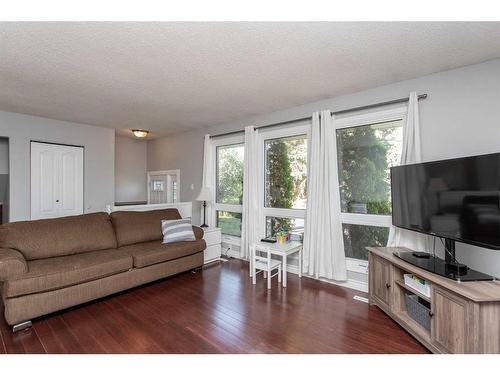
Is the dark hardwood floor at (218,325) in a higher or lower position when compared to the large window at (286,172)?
lower

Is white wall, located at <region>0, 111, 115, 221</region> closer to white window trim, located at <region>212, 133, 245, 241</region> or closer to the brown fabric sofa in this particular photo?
the brown fabric sofa

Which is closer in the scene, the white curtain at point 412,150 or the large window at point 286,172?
the white curtain at point 412,150

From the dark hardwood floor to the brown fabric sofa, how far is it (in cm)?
18

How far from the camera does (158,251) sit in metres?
3.13

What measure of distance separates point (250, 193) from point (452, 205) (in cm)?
263

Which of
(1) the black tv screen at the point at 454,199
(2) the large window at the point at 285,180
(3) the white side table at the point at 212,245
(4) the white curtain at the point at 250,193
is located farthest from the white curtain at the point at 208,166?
(1) the black tv screen at the point at 454,199

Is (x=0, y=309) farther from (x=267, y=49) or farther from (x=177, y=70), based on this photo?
(x=267, y=49)

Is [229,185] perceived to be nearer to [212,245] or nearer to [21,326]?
[212,245]

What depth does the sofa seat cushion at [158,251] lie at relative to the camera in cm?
296

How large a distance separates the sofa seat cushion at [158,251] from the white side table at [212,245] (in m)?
0.42

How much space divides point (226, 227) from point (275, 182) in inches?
55.5

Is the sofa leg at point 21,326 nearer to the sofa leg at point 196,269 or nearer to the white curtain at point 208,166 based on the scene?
the sofa leg at point 196,269

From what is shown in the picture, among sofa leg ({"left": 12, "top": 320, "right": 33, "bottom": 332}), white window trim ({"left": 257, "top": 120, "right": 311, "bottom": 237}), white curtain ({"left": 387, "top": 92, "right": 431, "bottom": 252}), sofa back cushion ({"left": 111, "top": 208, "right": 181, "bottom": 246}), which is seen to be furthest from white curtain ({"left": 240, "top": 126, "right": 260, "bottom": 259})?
sofa leg ({"left": 12, "top": 320, "right": 33, "bottom": 332})
